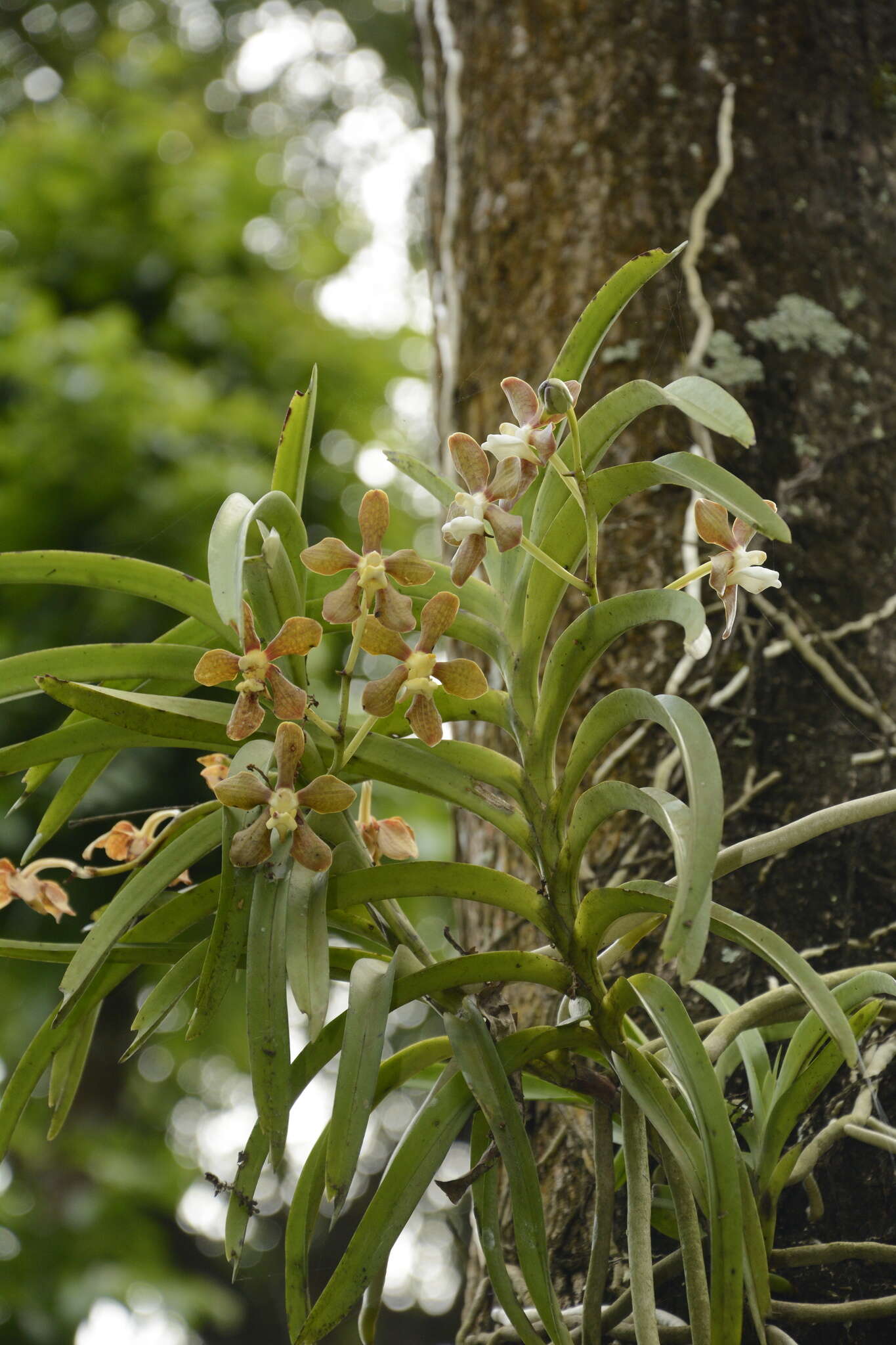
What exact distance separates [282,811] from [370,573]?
0.12 meters

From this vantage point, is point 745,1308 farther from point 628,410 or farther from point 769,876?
point 628,410

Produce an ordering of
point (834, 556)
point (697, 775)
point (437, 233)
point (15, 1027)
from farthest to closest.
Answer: point (15, 1027) → point (437, 233) → point (834, 556) → point (697, 775)

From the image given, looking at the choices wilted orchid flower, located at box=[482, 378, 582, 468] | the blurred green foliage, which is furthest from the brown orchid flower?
the blurred green foliage

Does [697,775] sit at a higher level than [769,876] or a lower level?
higher

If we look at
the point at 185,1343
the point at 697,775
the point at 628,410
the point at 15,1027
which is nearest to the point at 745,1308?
the point at 697,775

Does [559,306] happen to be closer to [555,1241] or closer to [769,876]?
[769,876]

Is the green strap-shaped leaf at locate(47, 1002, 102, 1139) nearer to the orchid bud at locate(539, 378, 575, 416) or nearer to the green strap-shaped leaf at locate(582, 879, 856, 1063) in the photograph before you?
the green strap-shaped leaf at locate(582, 879, 856, 1063)

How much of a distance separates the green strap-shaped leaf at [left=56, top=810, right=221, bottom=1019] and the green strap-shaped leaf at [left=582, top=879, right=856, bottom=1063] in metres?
0.21

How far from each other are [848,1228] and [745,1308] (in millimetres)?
118

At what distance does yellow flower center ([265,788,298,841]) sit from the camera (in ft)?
1.65

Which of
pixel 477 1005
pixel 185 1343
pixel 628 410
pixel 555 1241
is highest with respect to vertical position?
pixel 628 410

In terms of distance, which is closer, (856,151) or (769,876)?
(769,876)

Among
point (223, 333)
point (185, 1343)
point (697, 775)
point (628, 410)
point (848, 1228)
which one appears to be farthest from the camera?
point (223, 333)

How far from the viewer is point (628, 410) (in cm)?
57
